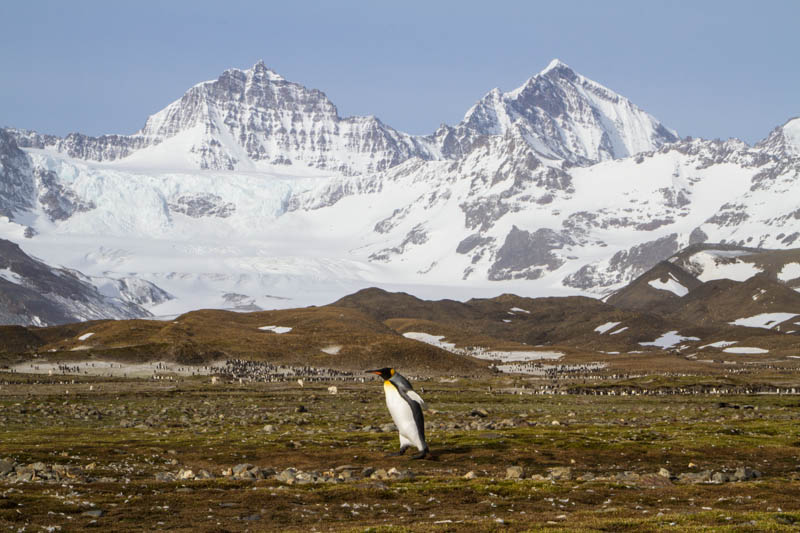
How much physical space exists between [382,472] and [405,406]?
13.0 feet

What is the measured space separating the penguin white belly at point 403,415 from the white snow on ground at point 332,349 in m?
151

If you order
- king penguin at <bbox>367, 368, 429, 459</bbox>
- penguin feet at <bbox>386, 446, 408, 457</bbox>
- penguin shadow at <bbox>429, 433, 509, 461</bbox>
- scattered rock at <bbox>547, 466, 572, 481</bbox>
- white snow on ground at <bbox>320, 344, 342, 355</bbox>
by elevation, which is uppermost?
king penguin at <bbox>367, 368, 429, 459</bbox>

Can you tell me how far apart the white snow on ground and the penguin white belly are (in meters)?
151

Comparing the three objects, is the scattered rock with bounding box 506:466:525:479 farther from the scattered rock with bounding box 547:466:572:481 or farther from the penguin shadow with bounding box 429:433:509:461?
the penguin shadow with bounding box 429:433:509:461

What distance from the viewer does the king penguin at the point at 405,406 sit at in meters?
37.9

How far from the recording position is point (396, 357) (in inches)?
7421

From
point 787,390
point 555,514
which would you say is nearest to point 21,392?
point 555,514

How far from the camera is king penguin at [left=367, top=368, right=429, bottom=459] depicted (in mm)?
37875

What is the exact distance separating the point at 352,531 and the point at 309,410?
186ft

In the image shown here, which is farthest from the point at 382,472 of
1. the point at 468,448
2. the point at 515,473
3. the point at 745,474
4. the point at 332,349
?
the point at 332,349

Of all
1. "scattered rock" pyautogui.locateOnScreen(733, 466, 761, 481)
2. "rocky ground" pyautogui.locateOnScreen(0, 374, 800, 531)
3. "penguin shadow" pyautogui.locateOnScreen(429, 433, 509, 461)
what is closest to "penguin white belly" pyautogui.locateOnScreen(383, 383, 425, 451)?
"rocky ground" pyautogui.locateOnScreen(0, 374, 800, 531)

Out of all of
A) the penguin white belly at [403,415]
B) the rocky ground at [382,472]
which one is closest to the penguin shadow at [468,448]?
the rocky ground at [382,472]

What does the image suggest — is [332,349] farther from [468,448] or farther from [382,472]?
[382,472]

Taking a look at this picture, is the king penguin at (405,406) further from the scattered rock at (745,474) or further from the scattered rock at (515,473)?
the scattered rock at (745,474)
